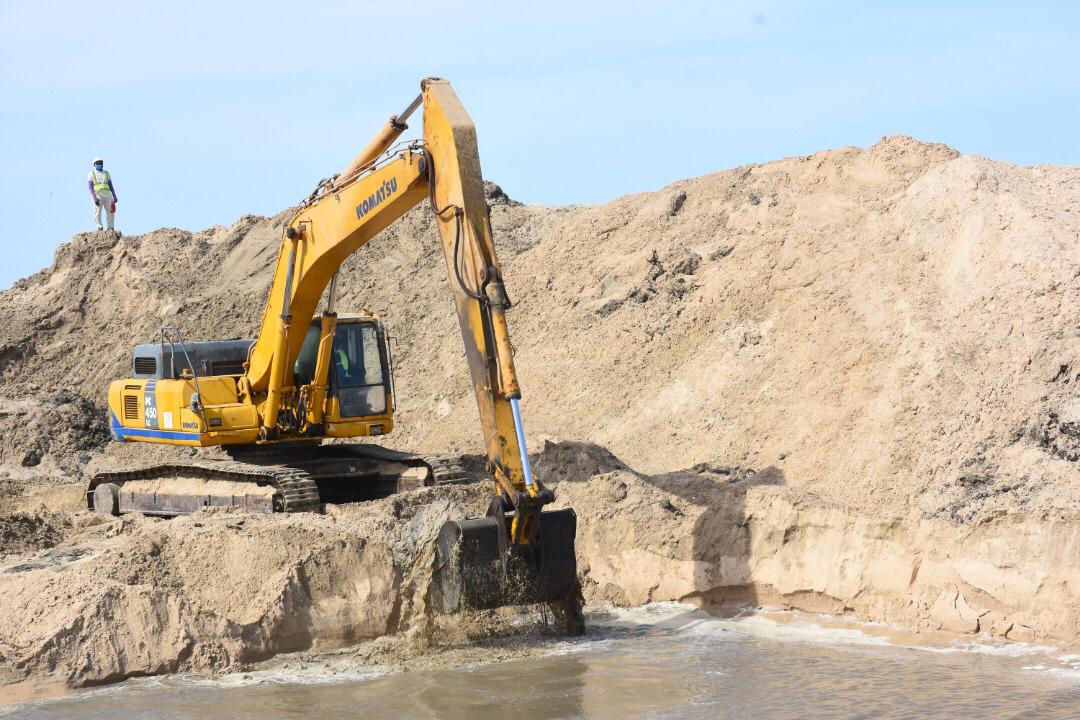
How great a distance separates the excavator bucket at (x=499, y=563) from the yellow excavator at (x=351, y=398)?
0.01 m

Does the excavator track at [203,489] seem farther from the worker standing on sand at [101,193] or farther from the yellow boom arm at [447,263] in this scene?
the worker standing on sand at [101,193]

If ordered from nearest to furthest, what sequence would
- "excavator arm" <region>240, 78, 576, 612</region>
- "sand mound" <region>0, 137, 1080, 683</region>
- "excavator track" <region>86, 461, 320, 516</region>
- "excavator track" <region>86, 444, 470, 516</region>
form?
"excavator arm" <region>240, 78, 576, 612</region> → "sand mound" <region>0, 137, 1080, 683</region> → "excavator track" <region>86, 461, 320, 516</region> → "excavator track" <region>86, 444, 470, 516</region>

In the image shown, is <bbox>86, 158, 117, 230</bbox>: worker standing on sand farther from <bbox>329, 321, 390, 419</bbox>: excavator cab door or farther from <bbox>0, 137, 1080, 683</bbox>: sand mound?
<bbox>329, 321, 390, 419</bbox>: excavator cab door

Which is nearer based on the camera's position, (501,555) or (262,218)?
(501,555)

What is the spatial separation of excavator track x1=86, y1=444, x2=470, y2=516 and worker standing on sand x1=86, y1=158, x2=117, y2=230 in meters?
11.1

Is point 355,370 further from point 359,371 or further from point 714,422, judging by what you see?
point 714,422

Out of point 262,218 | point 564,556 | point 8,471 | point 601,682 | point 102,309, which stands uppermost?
point 262,218

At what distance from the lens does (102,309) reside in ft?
79.2

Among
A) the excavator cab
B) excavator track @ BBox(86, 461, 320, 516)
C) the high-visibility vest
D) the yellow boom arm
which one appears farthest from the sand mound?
the high-visibility vest

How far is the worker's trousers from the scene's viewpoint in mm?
24406

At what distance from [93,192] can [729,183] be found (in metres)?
12.8

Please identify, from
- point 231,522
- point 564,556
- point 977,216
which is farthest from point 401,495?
point 977,216

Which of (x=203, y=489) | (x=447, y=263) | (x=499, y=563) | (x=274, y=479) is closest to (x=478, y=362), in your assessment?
(x=447, y=263)

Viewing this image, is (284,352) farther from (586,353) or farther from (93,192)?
(93,192)
